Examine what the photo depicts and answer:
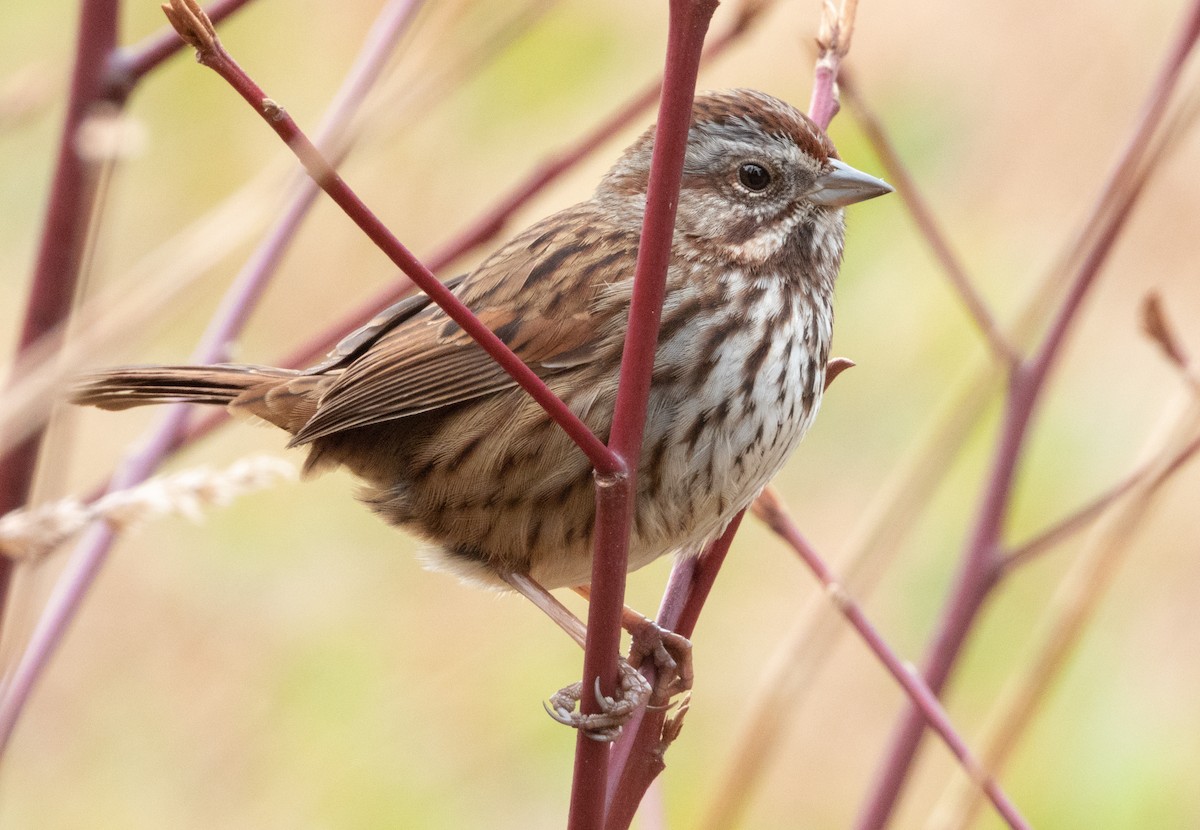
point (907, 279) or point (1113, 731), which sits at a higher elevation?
point (907, 279)

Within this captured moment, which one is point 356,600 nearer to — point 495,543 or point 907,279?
point 907,279

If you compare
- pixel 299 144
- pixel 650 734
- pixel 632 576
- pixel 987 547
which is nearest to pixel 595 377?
pixel 987 547

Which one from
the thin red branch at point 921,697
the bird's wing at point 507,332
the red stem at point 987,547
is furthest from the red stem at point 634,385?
the bird's wing at point 507,332

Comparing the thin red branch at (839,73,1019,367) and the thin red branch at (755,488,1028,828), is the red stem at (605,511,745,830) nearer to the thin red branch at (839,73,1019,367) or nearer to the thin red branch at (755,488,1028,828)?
the thin red branch at (755,488,1028,828)

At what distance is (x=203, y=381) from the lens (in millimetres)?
2490

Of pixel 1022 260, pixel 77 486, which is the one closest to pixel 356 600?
pixel 77 486

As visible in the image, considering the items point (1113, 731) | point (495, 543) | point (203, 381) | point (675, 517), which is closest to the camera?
point (675, 517)

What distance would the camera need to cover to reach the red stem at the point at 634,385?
3.85 ft

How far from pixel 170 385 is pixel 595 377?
739 mm

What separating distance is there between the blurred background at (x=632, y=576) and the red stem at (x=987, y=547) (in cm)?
152

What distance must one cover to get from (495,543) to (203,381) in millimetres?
582

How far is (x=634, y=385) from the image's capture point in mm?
1307

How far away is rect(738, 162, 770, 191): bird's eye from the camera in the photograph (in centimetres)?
235

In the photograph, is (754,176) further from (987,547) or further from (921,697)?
(921,697)
